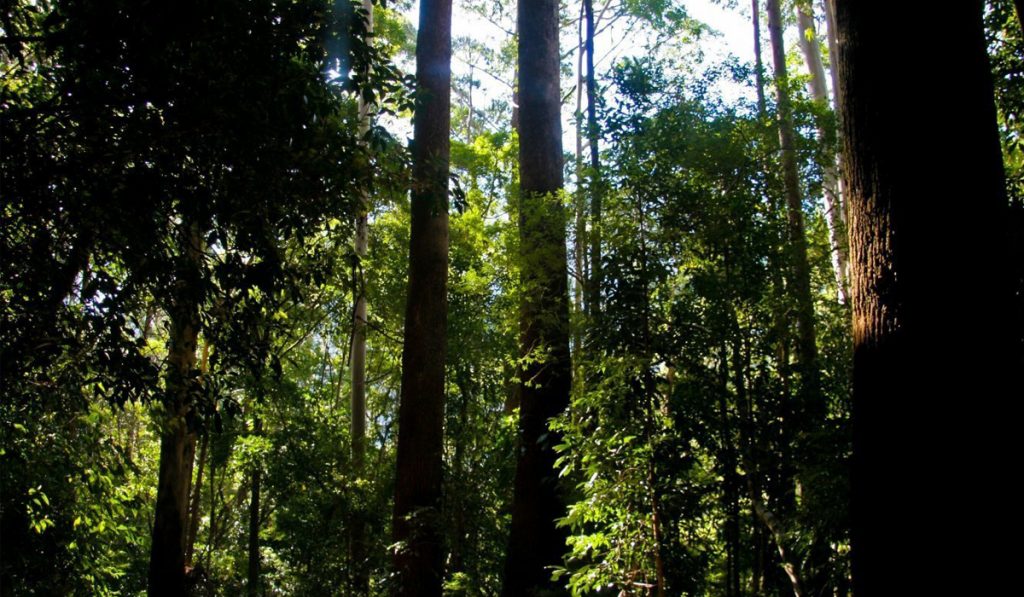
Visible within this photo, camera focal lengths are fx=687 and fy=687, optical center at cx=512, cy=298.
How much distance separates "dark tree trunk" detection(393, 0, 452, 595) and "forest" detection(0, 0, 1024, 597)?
3 cm

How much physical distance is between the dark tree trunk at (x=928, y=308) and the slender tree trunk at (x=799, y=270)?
1867mm

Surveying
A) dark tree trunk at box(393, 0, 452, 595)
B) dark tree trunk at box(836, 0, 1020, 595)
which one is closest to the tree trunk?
dark tree trunk at box(393, 0, 452, 595)

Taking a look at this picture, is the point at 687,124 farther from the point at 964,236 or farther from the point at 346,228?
the point at 964,236

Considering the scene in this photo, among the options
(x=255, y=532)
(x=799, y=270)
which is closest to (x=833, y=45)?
(x=799, y=270)

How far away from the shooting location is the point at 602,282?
4.26 meters

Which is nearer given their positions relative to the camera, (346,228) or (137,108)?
(137,108)

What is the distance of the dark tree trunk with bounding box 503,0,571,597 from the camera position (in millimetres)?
5422

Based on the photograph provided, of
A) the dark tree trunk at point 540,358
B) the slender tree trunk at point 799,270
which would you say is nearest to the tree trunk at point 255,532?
the dark tree trunk at point 540,358

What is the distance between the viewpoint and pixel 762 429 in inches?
158

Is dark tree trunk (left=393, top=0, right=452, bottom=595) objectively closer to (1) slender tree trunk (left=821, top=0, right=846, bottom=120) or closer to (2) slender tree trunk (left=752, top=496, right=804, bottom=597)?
(2) slender tree trunk (left=752, top=496, right=804, bottom=597)

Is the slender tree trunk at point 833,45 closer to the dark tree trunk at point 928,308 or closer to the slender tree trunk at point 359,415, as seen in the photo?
the dark tree trunk at point 928,308

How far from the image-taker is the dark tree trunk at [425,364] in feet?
18.6

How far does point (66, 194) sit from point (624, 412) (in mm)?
3031

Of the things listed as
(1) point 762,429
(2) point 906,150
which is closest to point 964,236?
(2) point 906,150
